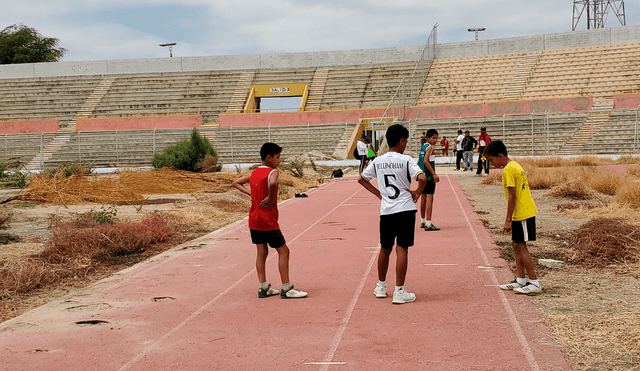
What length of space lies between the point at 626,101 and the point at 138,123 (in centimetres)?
2963

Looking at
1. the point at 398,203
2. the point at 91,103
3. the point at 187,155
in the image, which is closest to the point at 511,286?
the point at 398,203

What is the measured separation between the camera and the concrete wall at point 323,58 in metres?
43.5

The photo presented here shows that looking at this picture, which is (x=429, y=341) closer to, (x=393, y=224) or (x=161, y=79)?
(x=393, y=224)

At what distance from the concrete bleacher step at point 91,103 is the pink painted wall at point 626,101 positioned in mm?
33756

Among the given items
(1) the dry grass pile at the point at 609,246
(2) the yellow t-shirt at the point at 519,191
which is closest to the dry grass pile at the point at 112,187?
(1) the dry grass pile at the point at 609,246

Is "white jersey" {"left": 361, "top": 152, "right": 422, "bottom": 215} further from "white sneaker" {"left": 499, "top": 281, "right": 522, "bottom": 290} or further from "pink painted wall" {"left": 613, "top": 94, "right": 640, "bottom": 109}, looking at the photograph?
"pink painted wall" {"left": 613, "top": 94, "right": 640, "bottom": 109}

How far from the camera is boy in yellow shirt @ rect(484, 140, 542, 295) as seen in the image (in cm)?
622

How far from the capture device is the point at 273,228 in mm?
6523

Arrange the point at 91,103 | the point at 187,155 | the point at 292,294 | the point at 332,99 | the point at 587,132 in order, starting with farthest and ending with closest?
the point at 91,103, the point at 332,99, the point at 587,132, the point at 187,155, the point at 292,294

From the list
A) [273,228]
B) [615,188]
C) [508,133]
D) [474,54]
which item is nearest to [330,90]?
[474,54]

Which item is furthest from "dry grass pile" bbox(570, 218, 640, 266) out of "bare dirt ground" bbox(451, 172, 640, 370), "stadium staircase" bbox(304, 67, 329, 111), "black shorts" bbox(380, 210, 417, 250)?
"stadium staircase" bbox(304, 67, 329, 111)

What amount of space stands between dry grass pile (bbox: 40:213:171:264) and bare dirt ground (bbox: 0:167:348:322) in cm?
18

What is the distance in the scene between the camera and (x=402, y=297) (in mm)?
6133

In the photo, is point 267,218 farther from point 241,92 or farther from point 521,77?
point 241,92
